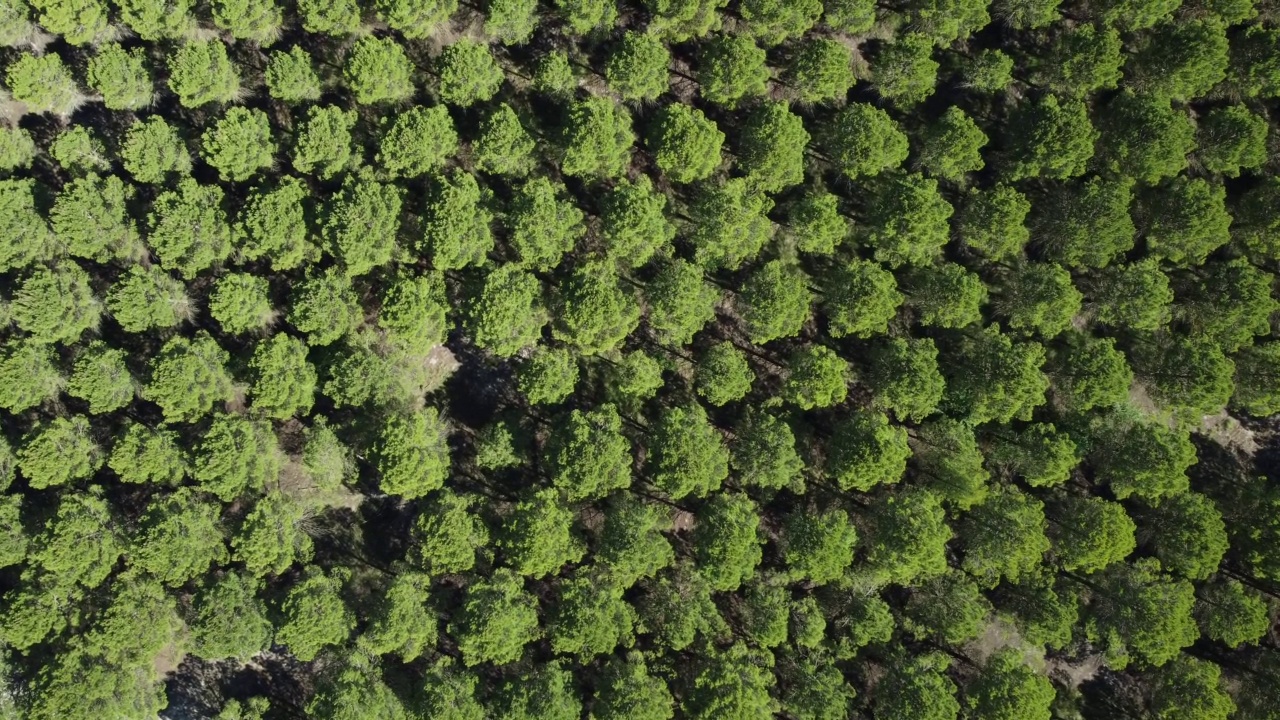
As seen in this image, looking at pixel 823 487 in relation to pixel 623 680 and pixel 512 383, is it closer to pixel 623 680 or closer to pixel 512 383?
pixel 623 680

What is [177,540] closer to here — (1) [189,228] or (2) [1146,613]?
(1) [189,228]

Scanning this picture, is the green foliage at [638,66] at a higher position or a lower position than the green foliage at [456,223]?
higher

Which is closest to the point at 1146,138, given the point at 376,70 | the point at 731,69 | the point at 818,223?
the point at 818,223

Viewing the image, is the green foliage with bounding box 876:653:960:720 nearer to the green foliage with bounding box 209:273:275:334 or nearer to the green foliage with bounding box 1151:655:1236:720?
the green foliage with bounding box 1151:655:1236:720

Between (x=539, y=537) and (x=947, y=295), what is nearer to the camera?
(x=539, y=537)

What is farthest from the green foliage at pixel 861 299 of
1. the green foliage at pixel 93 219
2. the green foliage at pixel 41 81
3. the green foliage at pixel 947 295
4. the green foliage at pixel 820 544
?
the green foliage at pixel 41 81

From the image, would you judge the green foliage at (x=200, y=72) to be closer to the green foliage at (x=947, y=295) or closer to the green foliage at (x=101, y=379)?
the green foliage at (x=101, y=379)

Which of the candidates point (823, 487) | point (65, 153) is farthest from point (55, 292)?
point (823, 487)
